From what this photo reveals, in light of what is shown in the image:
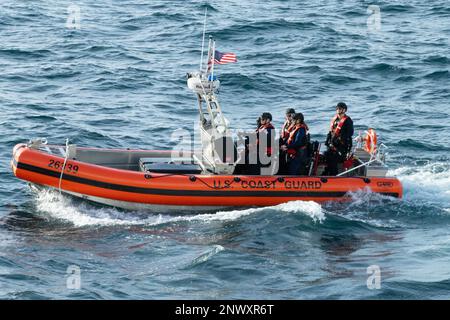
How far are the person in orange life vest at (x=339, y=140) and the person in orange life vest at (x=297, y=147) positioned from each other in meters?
0.52

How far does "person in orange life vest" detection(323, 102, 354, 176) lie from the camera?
50.6 ft

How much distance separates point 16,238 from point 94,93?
8.85 m

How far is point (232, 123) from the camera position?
65.6 ft

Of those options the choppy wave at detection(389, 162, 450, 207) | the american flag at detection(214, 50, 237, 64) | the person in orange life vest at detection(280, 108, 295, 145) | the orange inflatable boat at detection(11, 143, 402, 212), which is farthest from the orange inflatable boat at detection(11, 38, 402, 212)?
the choppy wave at detection(389, 162, 450, 207)

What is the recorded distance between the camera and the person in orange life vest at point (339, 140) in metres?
15.4

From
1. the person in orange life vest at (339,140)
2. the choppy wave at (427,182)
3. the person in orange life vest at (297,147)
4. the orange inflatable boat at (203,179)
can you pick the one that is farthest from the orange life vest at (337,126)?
the choppy wave at (427,182)

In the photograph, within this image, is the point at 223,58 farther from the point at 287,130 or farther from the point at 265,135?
the point at 287,130

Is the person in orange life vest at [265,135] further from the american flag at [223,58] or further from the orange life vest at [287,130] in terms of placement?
the american flag at [223,58]

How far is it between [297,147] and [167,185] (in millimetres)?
2386

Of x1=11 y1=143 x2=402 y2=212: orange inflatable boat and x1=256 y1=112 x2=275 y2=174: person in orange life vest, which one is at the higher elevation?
x1=256 y1=112 x2=275 y2=174: person in orange life vest

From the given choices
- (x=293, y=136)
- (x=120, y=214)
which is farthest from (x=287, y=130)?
(x=120, y=214)

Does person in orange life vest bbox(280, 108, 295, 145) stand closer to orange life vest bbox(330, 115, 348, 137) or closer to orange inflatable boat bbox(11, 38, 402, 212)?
orange inflatable boat bbox(11, 38, 402, 212)

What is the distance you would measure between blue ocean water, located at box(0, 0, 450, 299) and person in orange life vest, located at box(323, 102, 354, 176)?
3.05ft

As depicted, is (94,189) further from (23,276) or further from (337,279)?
(337,279)
